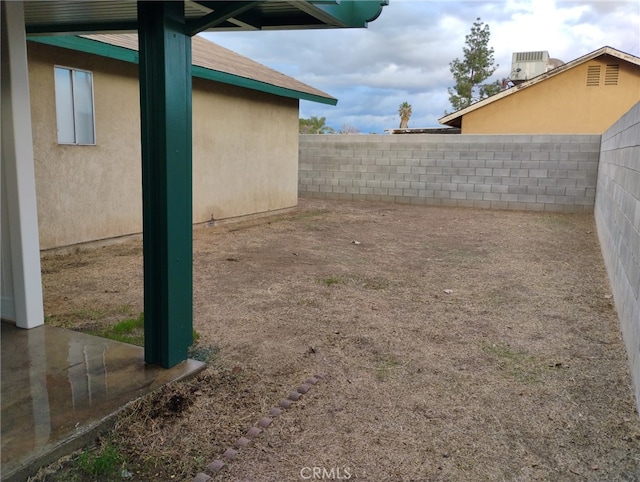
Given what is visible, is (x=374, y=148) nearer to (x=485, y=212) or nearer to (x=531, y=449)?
(x=485, y=212)

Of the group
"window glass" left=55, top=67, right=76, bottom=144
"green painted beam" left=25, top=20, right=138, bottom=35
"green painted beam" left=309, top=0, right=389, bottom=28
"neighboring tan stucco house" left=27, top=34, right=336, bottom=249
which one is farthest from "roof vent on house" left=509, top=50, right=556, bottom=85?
"green painted beam" left=25, top=20, right=138, bottom=35

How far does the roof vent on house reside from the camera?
68.2 ft

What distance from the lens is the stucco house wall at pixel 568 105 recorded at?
15391 millimetres

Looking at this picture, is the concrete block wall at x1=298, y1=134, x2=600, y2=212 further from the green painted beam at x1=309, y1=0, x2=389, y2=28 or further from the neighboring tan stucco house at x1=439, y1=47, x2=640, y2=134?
the green painted beam at x1=309, y1=0, x2=389, y2=28

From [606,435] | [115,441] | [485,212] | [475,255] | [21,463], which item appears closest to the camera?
[21,463]

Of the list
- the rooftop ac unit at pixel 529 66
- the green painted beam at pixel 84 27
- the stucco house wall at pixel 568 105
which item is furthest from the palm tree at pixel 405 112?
the green painted beam at pixel 84 27

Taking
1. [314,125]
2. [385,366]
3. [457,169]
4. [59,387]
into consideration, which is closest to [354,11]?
[385,366]

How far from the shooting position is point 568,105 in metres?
16.0

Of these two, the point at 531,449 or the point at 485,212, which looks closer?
the point at 531,449

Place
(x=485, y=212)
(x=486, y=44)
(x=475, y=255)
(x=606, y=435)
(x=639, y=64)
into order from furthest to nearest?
(x=486, y=44), (x=639, y=64), (x=485, y=212), (x=475, y=255), (x=606, y=435)

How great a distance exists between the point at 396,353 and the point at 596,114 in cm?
1561

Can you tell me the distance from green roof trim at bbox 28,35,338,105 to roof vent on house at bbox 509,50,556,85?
12.9 metres

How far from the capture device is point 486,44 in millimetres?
27094

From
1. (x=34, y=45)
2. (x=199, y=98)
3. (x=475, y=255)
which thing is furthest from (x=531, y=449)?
(x=199, y=98)
